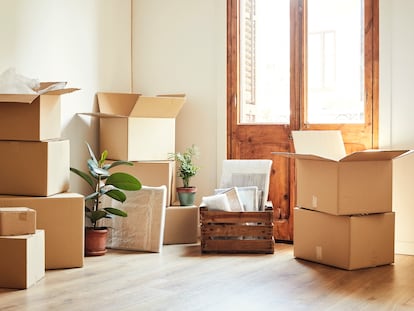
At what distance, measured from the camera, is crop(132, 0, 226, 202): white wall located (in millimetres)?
5172

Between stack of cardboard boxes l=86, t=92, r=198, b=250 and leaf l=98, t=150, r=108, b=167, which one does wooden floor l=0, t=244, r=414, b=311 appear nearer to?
stack of cardboard boxes l=86, t=92, r=198, b=250

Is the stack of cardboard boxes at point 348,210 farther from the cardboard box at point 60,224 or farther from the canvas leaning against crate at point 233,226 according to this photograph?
the cardboard box at point 60,224

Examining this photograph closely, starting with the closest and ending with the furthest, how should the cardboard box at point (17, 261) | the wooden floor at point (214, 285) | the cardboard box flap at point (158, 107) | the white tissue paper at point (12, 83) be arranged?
the wooden floor at point (214, 285)
the cardboard box at point (17, 261)
the white tissue paper at point (12, 83)
the cardboard box flap at point (158, 107)

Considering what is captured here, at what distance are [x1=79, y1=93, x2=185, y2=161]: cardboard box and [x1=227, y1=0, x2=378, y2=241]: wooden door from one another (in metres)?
0.49

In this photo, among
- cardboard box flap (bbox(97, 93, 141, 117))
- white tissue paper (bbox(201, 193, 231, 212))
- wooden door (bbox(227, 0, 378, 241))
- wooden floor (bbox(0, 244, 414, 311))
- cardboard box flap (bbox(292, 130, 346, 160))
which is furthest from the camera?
cardboard box flap (bbox(97, 93, 141, 117))

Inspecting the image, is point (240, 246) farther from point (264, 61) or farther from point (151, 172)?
point (264, 61)

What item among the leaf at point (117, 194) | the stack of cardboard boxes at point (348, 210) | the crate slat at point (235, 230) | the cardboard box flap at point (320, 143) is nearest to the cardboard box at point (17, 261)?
the leaf at point (117, 194)

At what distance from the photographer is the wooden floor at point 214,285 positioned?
3.17 m

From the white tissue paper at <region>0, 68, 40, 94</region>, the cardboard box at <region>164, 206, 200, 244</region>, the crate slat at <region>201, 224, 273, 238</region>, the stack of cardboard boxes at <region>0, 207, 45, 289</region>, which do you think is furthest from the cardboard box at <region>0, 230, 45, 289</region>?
the cardboard box at <region>164, 206, 200, 244</region>

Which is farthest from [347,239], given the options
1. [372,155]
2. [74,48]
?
[74,48]

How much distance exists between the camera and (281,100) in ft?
16.4

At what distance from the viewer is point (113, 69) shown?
17.3 feet

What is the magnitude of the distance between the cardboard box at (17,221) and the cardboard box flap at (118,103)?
5.44ft

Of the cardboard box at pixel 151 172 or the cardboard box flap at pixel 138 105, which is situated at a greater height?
the cardboard box flap at pixel 138 105
